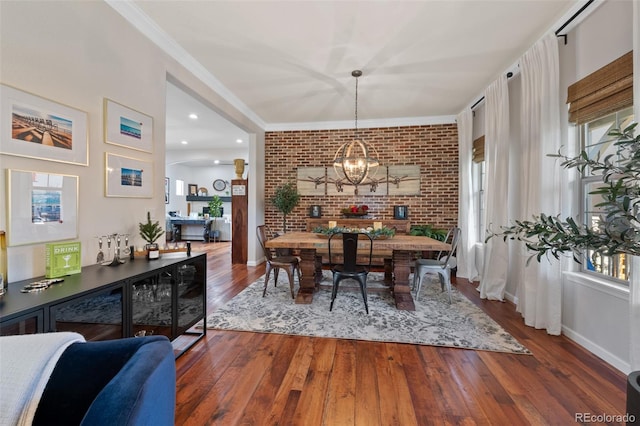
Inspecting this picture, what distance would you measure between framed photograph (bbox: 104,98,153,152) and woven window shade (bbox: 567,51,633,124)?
12.4ft

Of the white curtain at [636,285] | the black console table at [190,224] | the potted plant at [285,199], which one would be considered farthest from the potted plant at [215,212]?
the white curtain at [636,285]

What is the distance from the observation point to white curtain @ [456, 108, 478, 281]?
4.24 m

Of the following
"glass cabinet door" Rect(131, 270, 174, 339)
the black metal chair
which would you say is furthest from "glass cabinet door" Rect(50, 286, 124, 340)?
the black metal chair

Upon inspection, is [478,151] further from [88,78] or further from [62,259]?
[62,259]

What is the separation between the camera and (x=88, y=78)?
1916 millimetres

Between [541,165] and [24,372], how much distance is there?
11.7 ft

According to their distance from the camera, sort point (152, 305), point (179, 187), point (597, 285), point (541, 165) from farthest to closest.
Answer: point (179, 187)
point (541, 165)
point (597, 285)
point (152, 305)

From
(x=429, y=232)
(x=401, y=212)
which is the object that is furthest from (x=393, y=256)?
(x=401, y=212)

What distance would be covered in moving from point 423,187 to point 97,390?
5.24 m

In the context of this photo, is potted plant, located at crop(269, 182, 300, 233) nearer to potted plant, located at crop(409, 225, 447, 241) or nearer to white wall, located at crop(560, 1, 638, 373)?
potted plant, located at crop(409, 225, 447, 241)

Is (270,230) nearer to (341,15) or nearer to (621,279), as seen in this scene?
Result: (341,15)

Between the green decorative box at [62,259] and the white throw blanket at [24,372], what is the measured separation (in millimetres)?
905

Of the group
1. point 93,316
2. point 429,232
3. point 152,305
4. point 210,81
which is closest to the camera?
point 93,316

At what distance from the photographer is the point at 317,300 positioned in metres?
3.30
